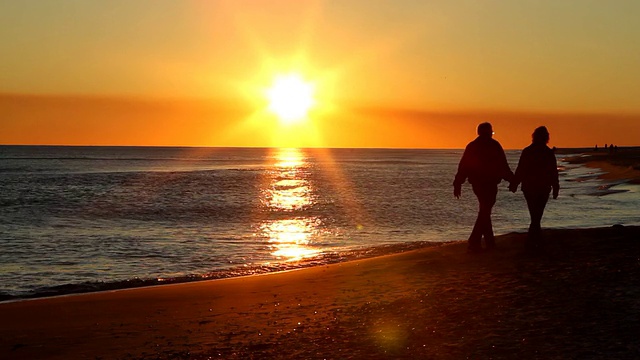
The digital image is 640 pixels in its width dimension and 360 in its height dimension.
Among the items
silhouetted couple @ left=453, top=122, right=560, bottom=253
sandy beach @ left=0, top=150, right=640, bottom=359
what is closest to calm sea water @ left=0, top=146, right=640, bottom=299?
sandy beach @ left=0, top=150, right=640, bottom=359

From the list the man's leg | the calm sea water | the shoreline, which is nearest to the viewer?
the man's leg

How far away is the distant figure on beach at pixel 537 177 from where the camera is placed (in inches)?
436

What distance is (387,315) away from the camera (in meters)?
8.01

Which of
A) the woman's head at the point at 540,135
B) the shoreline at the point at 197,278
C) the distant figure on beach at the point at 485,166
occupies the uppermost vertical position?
the woman's head at the point at 540,135

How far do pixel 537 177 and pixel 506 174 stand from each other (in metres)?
0.55

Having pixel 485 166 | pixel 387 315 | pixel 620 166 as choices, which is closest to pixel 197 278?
pixel 485 166

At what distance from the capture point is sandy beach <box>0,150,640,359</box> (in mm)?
6766

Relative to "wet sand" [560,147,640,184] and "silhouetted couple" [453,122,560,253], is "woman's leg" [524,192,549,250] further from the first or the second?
"wet sand" [560,147,640,184]

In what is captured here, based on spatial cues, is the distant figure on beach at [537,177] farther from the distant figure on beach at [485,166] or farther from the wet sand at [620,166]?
the wet sand at [620,166]

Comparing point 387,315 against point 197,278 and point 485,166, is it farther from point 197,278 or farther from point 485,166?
point 197,278

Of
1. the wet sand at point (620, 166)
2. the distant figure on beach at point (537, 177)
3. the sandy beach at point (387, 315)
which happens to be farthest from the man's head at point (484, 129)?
the wet sand at point (620, 166)

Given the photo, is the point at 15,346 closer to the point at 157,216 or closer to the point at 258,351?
the point at 258,351

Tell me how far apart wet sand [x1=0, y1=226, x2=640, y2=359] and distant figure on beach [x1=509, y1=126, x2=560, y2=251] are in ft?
1.32

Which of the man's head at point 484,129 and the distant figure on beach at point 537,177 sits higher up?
the man's head at point 484,129
